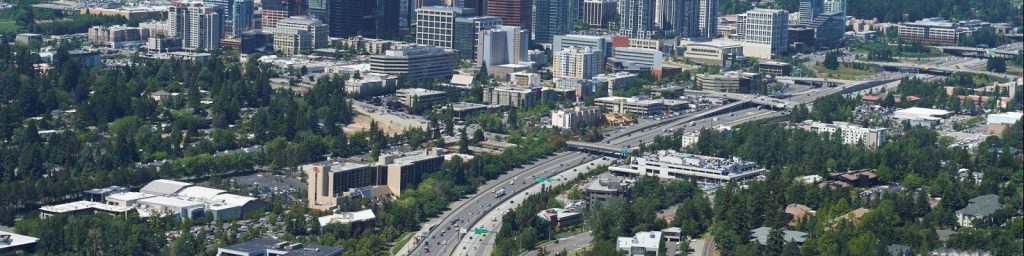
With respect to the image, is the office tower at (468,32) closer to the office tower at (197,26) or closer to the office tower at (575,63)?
the office tower at (575,63)

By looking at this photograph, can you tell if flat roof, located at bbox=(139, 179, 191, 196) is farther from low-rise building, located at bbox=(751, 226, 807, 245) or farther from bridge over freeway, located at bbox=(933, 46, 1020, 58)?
bridge over freeway, located at bbox=(933, 46, 1020, 58)

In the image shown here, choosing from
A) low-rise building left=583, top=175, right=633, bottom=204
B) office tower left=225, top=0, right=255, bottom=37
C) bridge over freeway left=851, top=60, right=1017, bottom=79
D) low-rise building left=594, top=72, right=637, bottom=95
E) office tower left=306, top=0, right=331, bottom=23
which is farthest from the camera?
office tower left=306, top=0, right=331, bottom=23

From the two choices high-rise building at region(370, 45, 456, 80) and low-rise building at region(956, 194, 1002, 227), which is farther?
high-rise building at region(370, 45, 456, 80)

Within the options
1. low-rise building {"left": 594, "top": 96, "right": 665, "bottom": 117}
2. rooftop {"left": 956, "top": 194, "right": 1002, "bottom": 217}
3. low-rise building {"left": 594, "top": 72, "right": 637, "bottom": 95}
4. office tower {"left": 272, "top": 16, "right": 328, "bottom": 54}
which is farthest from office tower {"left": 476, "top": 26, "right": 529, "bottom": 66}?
rooftop {"left": 956, "top": 194, "right": 1002, "bottom": 217}

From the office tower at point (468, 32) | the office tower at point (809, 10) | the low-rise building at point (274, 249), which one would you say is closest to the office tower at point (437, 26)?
the office tower at point (468, 32)

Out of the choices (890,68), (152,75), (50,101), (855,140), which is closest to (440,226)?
(855,140)

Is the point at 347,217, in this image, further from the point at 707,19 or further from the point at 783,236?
the point at 707,19

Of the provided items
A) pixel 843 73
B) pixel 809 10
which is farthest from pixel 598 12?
pixel 843 73
